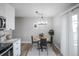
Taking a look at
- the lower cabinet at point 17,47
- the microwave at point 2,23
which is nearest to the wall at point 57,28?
the lower cabinet at point 17,47

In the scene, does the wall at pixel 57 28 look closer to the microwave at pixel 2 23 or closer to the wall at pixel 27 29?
the wall at pixel 27 29

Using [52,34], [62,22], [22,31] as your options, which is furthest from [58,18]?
[22,31]

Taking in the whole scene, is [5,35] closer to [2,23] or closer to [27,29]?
[2,23]

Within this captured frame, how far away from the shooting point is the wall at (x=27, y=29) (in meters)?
1.81

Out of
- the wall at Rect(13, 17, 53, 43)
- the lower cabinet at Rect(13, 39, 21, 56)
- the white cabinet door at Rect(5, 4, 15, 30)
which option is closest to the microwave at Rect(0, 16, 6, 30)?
the white cabinet door at Rect(5, 4, 15, 30)

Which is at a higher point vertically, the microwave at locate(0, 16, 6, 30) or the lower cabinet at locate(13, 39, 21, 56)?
the microwave at locate(0, 16, 6, 30)

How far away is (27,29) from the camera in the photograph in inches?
73.4

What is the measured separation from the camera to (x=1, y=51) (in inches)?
57.3

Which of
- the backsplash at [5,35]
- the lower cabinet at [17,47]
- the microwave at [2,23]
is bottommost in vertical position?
the lower cabinet at [17,47]

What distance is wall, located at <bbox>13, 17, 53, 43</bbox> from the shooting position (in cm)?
181

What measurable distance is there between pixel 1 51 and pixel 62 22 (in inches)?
51.4

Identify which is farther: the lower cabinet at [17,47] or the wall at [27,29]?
the wall at [27,29]

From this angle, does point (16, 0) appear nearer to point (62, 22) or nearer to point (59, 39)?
point (62, 22)

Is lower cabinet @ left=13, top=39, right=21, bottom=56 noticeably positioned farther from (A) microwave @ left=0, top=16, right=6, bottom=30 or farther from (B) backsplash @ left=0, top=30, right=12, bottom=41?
(A) microwave @ left=0, top=16, right=6, bottom=30
